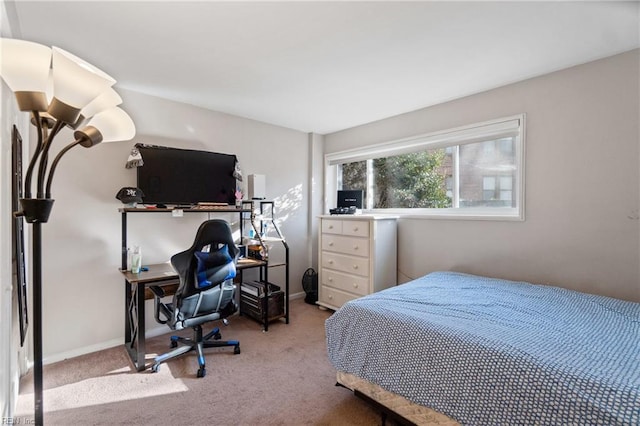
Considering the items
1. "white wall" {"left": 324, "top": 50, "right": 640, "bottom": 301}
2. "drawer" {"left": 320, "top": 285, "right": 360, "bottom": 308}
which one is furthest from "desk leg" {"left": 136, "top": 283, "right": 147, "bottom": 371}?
"white wall" {"left": 324, "top": 50, "right": 640, "bottom": 301}

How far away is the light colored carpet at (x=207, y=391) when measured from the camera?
5.98 feet

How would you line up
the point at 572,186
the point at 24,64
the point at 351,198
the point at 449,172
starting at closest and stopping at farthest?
the point at 24,64, the point at 572,186, the point at 449,172, the point at 351,198

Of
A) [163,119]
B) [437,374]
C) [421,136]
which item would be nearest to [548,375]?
[437,374]

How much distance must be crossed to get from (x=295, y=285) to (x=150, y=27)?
3.19 m

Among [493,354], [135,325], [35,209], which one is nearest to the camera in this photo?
[35,209]

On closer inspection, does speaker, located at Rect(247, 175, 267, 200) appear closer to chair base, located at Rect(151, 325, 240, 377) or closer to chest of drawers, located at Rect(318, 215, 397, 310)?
chest of drawers, located at Rect(318, 215, 397, 310)

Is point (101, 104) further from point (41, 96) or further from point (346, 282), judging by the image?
point (346, 282)

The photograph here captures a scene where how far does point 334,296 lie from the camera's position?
3.56 metres

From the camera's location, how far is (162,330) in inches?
119

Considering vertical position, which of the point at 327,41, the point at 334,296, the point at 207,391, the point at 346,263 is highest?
the point at 327,41

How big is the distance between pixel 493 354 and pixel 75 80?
189 centimetres

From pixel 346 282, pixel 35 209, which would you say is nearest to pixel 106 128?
pixel 35 209

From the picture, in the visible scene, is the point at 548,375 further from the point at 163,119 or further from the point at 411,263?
the point at 163,119

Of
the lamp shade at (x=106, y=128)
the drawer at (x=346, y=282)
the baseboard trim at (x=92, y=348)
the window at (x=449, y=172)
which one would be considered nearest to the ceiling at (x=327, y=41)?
the window at (x=449, y=172)
